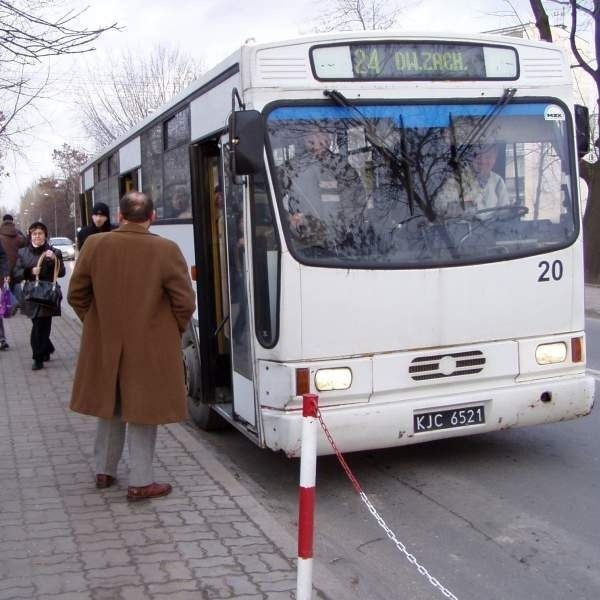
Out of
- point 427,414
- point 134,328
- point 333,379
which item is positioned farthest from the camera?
point 427,414

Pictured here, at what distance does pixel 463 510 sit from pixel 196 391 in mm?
2849

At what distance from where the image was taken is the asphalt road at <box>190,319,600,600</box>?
442cm

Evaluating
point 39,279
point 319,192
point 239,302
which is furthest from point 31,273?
point 319,192

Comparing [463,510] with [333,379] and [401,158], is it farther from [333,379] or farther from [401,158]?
[401,158]

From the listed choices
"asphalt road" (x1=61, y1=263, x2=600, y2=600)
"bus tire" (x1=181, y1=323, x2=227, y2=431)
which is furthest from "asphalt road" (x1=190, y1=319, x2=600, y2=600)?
"bus tire" (x1=181, y1=323, x2=227, y2=431)

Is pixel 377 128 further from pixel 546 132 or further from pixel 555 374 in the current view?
pixel 555 374

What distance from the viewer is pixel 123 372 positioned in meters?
5.27

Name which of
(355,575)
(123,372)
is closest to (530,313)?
(355,575)

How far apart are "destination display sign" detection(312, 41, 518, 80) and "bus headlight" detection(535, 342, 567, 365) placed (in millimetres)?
1926

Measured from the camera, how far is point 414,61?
19.0ft

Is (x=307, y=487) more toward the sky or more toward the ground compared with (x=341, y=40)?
more toward the ground

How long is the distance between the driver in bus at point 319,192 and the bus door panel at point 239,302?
37cm

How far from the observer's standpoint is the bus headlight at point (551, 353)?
5.98m

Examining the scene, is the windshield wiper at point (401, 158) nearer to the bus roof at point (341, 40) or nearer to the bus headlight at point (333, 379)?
the bus roof at point (341, 40)
